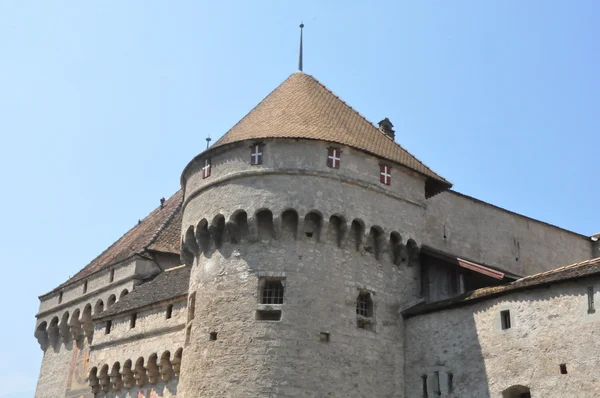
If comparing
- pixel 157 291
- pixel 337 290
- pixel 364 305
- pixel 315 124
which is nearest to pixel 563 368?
pixel 364 305

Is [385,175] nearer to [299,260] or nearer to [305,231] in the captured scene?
[305,231]

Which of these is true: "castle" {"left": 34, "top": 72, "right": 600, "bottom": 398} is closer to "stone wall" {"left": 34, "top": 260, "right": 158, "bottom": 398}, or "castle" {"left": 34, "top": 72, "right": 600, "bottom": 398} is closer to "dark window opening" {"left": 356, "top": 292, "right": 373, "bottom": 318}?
"dark window opening" {"left": 356, "top": 292, "right": 373, "bottom": 318}

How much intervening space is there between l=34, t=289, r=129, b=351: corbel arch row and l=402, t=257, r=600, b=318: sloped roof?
500 inches

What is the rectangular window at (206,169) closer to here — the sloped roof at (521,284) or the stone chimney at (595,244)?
the sloped roof at (521,284)

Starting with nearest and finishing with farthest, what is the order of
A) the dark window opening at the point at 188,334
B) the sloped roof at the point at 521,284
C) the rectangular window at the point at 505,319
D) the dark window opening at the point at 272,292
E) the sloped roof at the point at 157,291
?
the sloped roof at the point at 521,284, the rectangular window at the point at 505,319, the dark window opening at the point at 272,292, the dark window opening at the point at 188,334, the sloped roof at the point at 157,291

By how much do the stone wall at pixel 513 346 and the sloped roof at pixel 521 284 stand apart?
14cm

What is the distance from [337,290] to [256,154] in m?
3.99

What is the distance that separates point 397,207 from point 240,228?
409cm

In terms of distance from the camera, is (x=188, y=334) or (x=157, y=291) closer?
(x=188, y=334)

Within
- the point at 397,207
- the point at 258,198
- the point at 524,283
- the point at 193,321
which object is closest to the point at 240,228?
the point at 258,198

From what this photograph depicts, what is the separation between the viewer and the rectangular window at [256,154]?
64.3 ft

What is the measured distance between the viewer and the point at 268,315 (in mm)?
18297

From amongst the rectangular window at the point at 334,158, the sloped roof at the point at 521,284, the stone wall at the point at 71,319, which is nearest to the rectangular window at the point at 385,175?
the rectangular window at the point at 334,158

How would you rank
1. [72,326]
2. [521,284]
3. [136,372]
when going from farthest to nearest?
[72,326], [136,372], [521,284]
